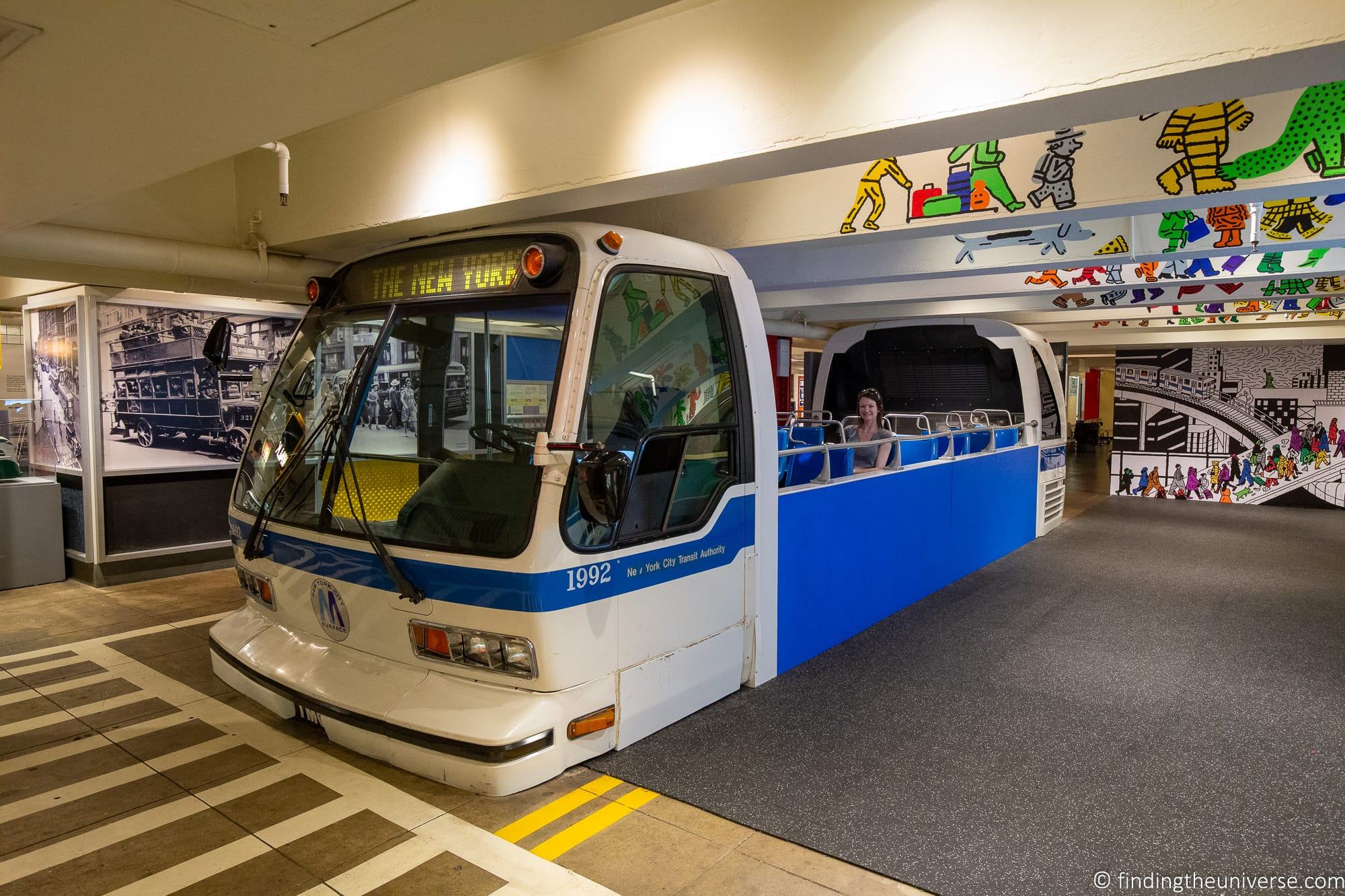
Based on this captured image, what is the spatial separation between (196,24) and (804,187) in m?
4.21

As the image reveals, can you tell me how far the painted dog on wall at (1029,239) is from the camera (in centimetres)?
670

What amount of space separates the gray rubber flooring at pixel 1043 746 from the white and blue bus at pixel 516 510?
53 cm

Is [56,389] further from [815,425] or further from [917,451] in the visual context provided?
[917,451]

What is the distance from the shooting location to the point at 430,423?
11.9 ft

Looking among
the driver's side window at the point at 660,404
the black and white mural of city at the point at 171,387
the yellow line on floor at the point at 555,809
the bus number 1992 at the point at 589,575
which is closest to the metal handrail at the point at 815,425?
the driver's side window at the point at 660,404

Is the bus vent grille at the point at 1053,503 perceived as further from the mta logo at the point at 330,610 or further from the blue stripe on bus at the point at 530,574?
the mta logo at the point at 330,610

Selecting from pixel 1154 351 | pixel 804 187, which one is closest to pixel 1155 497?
pixel 1154 351

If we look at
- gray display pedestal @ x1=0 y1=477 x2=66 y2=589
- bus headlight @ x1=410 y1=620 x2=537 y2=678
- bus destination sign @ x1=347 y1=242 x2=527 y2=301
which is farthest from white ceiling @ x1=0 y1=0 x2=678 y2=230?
gray display pedestal @ x1=0 y1=477 x2=66 y2=589

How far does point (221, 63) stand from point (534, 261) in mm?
1233

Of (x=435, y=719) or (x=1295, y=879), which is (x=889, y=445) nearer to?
(x=1295, y=879)

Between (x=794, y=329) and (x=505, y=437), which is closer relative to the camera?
(x=505, y=437)

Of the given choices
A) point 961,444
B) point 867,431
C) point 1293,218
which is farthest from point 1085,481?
point 1293,218

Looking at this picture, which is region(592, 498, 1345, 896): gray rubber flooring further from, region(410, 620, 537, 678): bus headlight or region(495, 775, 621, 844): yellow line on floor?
region(410, 620, 537, 678): bus headlight

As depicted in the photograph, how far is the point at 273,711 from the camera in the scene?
378 cm
